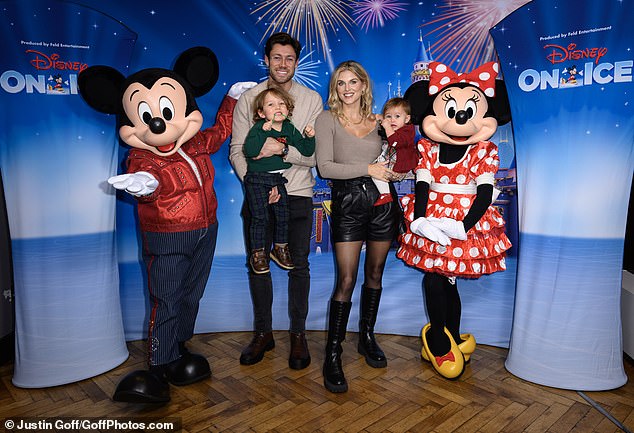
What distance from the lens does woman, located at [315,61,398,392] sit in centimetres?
248

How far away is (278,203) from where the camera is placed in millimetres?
2639

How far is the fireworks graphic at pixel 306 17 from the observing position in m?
3.17

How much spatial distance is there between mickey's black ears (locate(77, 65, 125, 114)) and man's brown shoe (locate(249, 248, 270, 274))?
0.99 m

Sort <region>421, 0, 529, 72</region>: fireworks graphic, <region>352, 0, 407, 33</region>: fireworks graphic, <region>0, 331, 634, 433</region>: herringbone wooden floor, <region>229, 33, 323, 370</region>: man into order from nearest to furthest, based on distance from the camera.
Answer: <region>0, 331, 634, 433</region>: herringbone wooden floor < <region>229, 33, 323, 370</region>: man < <region>421, 0, 529, 72</region>: fireworks graphic < <region>352, 0, 407, 33</region>: fireworks graphic

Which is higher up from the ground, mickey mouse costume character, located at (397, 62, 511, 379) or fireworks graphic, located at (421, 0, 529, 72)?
fireworks graphic, located at (421, 0, 529, 72)

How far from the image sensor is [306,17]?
125 inches

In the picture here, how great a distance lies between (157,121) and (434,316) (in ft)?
5.58

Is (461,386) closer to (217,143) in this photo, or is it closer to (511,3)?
(217,143)

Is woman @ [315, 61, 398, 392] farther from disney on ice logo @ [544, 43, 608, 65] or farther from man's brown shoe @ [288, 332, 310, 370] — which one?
disney on ice logo @ [544, 43, 608, 65]

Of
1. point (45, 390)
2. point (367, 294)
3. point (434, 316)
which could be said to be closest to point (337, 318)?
point (367, 294)

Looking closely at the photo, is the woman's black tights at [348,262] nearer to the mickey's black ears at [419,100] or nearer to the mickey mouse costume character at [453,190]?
the mickey mouse costume character at [453,190]

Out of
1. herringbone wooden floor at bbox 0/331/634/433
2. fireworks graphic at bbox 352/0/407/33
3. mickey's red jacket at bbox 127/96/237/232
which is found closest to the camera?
herringbone wooden floor at bbox 0/331/634/433

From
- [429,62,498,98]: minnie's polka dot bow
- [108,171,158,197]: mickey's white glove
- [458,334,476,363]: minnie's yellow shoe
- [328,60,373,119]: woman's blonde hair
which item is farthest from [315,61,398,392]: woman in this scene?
[108,171,158,197]: mickey's white glove

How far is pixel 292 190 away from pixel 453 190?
85 centimetres
